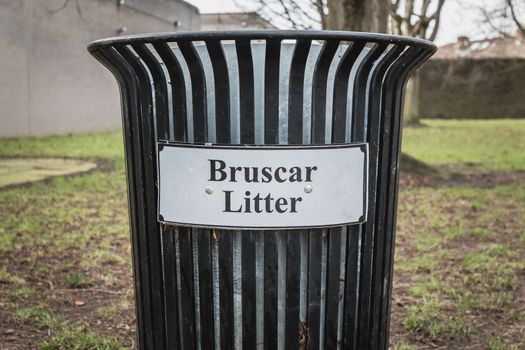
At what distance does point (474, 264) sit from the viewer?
12.8ft

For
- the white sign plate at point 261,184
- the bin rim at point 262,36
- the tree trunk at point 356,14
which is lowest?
the white sign plate at point 261,184

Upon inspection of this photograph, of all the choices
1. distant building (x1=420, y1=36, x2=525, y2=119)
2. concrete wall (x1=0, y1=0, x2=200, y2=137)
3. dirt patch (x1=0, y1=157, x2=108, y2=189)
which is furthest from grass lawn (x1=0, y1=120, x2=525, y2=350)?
distant building (x1=420, y1=36, x2=525, y2=119)

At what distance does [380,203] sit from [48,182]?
5.77 meters

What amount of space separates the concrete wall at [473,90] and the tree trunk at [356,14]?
1660 centimetres

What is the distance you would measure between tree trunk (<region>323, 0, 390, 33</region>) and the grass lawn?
1.75 meters

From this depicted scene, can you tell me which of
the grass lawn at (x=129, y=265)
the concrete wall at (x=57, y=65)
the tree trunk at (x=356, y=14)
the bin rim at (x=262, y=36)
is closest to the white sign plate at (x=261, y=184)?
the bin rim at (x=262, y=36)

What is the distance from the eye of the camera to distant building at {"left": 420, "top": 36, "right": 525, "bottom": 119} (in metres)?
22.0

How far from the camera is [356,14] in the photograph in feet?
19.9

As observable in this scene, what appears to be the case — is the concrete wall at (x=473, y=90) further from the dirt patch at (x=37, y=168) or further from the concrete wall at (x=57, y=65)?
the dirt patch at (x=37, y=168)

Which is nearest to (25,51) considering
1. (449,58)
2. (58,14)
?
(58,14)

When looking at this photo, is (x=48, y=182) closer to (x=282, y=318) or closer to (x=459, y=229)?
(x=459, y=229)

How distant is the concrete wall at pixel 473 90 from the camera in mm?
22078

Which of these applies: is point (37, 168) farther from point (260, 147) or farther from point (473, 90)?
point (473, 90)

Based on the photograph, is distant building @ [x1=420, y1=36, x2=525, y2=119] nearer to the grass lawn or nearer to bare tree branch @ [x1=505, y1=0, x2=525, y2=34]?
bare tree branch @ [x1=505, y1=0, x2=525, y2=34]
